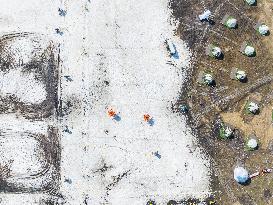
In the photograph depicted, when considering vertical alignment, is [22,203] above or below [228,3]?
below

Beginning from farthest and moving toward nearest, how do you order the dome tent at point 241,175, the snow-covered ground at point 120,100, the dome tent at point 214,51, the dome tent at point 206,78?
the dome tent at point 214,51 < the dome tent at point 206,78 < the dome tent at point 241,175 < the snow-covered ground at point 120,100

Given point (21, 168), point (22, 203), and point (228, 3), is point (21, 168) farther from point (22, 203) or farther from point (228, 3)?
point (228, 3)

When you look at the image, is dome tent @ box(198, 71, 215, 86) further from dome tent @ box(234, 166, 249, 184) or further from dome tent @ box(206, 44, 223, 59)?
dome tent @ box(234, 166, 249, 184)

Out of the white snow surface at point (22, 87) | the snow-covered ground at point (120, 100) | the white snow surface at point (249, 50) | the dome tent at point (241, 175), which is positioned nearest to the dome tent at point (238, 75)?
the white snow surface at point (249, 50)

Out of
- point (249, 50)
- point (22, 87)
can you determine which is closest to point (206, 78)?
point (249, 50)

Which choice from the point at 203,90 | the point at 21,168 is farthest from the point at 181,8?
the point at 21,168

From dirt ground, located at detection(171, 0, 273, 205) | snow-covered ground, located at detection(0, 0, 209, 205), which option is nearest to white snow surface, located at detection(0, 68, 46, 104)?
snow-covered ground, located at detection(0, 0, 209, 205)

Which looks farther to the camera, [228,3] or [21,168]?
[228,3]

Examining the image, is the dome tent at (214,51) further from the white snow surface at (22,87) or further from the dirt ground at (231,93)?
the white snow surface at (22,87)
